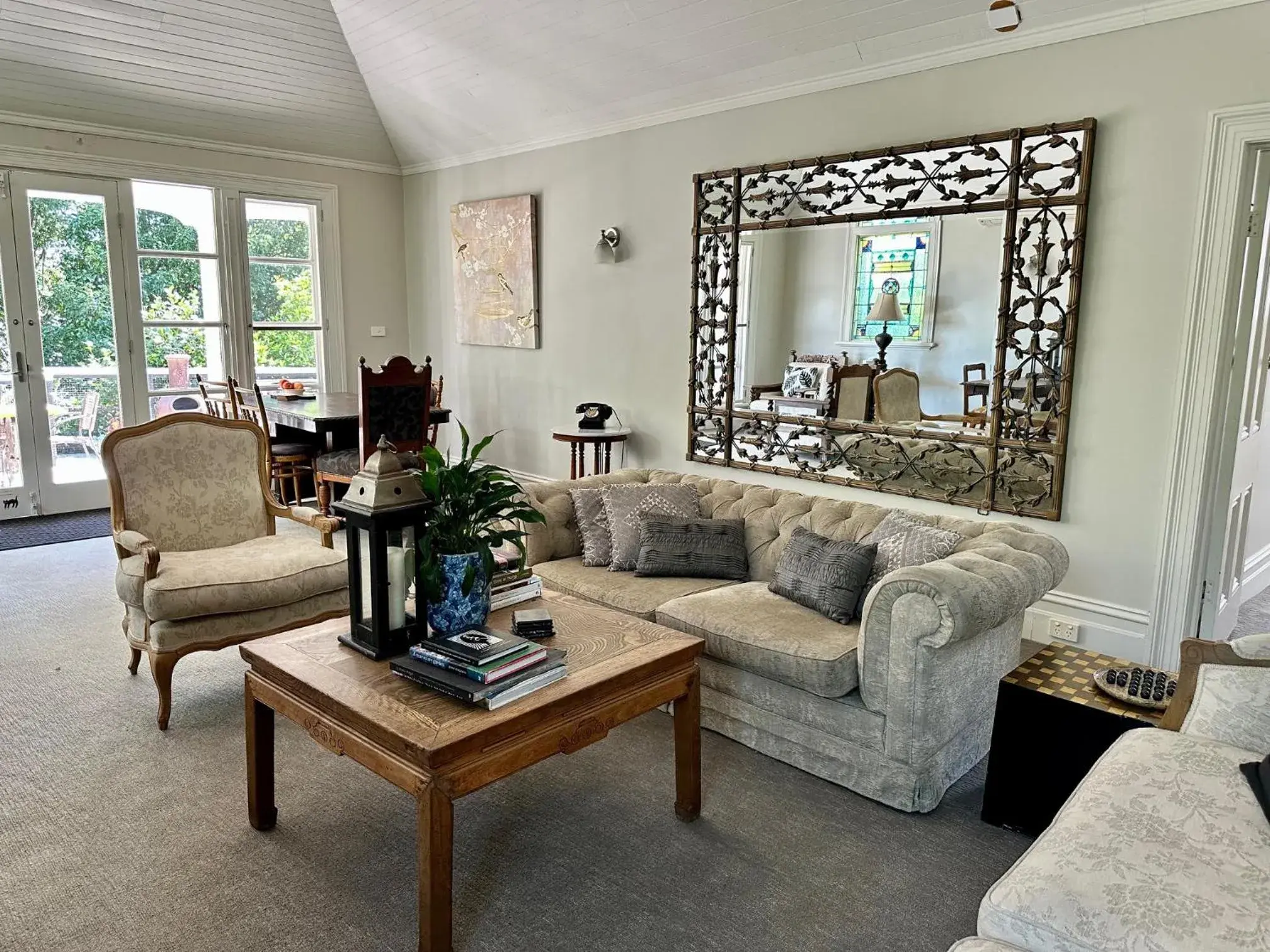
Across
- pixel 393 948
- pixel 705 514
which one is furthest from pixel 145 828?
pixel 705 514

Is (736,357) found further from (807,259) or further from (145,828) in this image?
(145,828)

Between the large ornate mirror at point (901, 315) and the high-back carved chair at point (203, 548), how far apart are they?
2391 mm

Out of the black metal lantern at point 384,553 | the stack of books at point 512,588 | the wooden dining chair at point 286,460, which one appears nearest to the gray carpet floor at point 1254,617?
the stack of books at point 512,588

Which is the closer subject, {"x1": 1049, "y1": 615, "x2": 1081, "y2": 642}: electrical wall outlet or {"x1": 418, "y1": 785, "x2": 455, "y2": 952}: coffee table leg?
{"x1": 418, "y1": 785, "x2": 455, "y2": 952}: coffee table leg

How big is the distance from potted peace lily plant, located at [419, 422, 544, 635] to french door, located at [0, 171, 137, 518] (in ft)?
15.9

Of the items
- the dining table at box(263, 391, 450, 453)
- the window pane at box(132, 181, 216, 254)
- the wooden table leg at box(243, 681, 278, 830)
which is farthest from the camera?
the window pane at box(132, 181, 216, 254)

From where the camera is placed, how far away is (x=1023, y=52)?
3.57 metres

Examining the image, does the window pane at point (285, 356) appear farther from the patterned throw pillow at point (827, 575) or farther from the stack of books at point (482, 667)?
the stack of books at point (482, 667)

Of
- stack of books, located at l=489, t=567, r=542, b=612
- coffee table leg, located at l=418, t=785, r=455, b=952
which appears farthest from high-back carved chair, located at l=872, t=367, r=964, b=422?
coffee table leg, located at l=418, t=785, r=455, b=952

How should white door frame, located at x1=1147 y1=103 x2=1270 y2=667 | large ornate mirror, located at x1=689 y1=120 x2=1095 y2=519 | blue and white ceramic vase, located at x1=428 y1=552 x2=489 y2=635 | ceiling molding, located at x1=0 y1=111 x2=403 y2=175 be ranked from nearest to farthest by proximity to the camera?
blue and white ceramic vase, located at x1=428 y1=552 x2=489 y2=635, white door frame, located at x1=1147 y1=103 x2=1270 y2=667, large ornate mirror, located at x1=689 y1=120 x2=1095 y2=519, ceiling molding, located at x1=0 y1=111 x2=403 y2=175

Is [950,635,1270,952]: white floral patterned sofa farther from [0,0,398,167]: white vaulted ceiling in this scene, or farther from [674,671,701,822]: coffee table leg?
[0,0,398,167]: white vaulted ceiling

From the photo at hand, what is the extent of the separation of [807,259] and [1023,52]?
1.26 meters

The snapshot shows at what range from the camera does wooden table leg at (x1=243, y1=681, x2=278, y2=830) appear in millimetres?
2346

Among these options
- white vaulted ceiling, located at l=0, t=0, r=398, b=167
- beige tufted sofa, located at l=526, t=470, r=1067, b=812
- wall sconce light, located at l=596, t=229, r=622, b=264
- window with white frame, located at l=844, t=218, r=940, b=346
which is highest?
white vaulted ceiling, located at l=0, t=0, r=398, b=167
